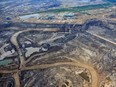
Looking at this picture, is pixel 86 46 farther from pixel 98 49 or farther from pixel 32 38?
pixel 32 38

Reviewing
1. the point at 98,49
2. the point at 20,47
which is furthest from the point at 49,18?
the point at 98,49

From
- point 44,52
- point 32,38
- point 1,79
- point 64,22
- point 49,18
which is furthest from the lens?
point 49,18

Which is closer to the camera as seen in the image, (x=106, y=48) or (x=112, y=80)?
(x=112, y=80)

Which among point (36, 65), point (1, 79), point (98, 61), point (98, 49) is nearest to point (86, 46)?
point (98, 49)

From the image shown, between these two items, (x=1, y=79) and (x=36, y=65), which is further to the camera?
(x=36, y=65)

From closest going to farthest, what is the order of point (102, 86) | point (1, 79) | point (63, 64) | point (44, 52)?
point (102, 86) < point (1, 79) < point (63, 64) < point (44, 52)

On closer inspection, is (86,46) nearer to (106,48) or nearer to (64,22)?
(106,48)

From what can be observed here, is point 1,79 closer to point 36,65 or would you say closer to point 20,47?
point 36,65

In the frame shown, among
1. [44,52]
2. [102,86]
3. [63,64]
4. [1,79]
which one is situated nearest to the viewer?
[102,86]

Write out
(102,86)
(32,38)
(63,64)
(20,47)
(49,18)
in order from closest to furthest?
(102,86), (63,64), (20,47), (32,38), (49,18)
